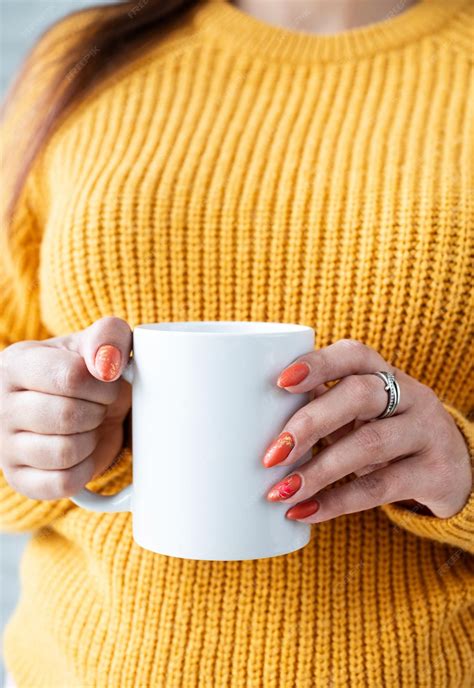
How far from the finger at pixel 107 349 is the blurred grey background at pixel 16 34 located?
2.86 ft

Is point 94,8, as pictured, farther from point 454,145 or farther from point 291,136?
point 454,145

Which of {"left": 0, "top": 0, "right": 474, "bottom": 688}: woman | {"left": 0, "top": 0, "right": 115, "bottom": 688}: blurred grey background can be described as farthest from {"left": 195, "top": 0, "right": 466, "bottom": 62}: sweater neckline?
{"left": 0, "top": 0, "right": 115, "bottom": 688}: blurred grey background

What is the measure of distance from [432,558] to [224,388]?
36cm

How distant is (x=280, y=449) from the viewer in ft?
1.54

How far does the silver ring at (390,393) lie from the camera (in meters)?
0.50

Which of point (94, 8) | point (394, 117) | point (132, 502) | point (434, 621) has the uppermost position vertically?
point (94, 8)

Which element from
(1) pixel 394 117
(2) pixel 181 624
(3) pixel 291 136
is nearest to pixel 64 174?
(3) pixel 291 136

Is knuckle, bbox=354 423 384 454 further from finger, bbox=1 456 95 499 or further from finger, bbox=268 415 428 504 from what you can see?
finger, bbox=1 456 95 499

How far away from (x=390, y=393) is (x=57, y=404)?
0.78 ft

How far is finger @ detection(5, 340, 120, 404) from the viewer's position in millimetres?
521

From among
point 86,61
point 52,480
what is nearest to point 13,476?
point 52,480

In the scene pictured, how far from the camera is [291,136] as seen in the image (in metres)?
0.79

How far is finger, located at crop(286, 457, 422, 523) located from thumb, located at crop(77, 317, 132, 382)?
16 cm

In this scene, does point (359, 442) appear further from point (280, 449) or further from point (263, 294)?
point (263, 294)
